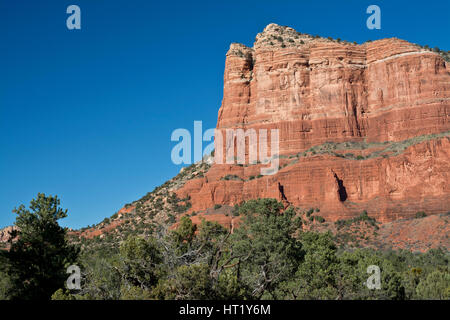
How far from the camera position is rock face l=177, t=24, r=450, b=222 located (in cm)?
8388

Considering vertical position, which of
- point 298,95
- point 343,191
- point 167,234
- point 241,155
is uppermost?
point 298,95

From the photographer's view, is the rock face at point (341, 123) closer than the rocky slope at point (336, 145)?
No

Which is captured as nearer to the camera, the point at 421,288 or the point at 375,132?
the point at 421,288

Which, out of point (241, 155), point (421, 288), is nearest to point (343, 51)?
point (241, 155)

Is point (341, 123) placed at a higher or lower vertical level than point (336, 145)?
higher

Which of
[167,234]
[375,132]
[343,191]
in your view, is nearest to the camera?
[167,234]

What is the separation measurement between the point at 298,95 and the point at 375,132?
1674 cm

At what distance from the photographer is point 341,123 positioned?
3873 inches

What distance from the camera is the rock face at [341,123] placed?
275ft

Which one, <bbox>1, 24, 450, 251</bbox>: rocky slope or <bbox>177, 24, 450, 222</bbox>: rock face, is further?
<bbox>177, 24, 450, 222</bbox>: rock face

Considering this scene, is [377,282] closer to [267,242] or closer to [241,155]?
[267,242]

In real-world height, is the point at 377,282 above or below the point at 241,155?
below

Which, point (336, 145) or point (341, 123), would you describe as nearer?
point (336, 145)

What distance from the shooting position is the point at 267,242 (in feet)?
115
